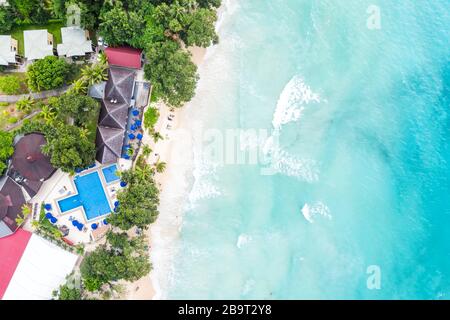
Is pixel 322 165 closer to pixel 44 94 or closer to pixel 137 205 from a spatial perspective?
pixel 137 205

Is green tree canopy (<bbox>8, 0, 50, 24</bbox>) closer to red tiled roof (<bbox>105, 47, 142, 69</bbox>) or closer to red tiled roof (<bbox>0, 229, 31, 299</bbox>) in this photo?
red tiled roof (<bbox>105, 47, 142, 69</bbox>)

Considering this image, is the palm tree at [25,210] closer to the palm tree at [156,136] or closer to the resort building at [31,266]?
the resort building at [31,266]

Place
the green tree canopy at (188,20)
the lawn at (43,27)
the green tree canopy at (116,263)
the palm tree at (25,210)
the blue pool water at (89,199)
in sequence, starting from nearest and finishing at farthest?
the green tree canopy at (116,263) < the green tree canopy at (188,20) < the palm tree at (25,210) < the blue pool water at (89,199) < the lawn at (43,27)

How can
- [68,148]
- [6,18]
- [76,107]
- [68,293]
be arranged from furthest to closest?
[6,18] → [68,293] → [76,107] → [68,148]

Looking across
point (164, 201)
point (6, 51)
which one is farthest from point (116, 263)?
point (6, 51)

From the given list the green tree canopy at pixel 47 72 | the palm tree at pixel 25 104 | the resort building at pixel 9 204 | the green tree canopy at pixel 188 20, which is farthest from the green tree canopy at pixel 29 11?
the resort building at pixel 9 204

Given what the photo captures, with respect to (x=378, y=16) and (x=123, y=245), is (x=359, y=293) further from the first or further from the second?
(x=378, y=16)
